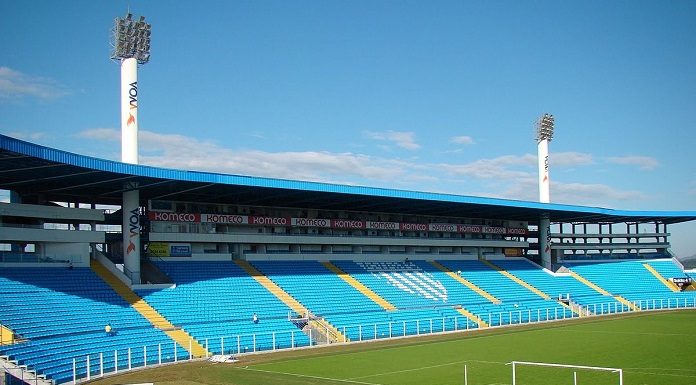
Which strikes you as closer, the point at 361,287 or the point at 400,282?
the point at 361,287

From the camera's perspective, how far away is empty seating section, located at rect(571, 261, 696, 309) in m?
65.4

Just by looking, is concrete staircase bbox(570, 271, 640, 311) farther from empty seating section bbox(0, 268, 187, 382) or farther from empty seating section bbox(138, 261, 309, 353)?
empty seating section bbox(0, 268, 187, 382)

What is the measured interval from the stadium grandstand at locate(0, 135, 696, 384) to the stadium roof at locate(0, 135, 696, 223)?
13 cm

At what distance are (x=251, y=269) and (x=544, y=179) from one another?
34.6 metres

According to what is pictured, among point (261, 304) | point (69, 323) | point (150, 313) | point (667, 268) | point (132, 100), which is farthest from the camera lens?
point (667, 268)

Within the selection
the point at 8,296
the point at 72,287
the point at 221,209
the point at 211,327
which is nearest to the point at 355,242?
the point at 221,209

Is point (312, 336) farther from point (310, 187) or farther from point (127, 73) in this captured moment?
point (127, 73)

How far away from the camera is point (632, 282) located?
70.0m

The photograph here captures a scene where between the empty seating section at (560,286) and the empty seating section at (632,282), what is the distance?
2447 mm

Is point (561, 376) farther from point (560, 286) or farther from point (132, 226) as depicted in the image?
point (560, 286)

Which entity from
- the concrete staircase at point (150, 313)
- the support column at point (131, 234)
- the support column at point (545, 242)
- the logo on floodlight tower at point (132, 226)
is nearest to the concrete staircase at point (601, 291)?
the support column at point (545, 242)

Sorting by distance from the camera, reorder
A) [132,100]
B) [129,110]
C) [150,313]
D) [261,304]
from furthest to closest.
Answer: [261,304], [132,100], [129,110], [150,313]

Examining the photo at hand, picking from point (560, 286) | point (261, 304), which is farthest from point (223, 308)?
point (560, 286)

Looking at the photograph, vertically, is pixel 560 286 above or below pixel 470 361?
above
